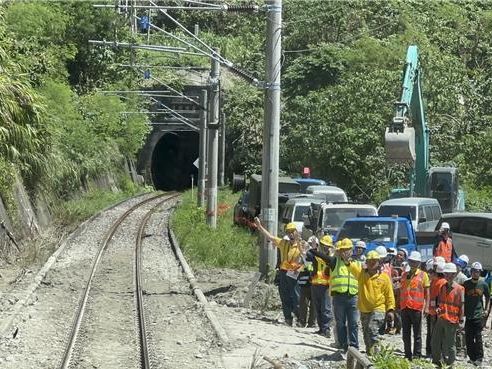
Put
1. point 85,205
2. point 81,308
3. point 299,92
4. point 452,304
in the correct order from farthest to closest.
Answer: point 299,92 < point 85,205 < point 81,308 < point 452,304

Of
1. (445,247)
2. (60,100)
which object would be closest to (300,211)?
(445,247)

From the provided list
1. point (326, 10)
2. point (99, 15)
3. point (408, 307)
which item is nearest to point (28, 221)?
point (408, 307)

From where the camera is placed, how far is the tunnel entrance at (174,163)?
3807 inches

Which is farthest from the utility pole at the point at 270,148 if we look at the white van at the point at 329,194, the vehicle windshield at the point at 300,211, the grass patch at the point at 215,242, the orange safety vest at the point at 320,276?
the white van at the point at 329,194

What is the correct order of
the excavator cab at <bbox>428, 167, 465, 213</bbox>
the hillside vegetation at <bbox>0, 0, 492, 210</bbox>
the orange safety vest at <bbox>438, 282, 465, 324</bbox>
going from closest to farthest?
1. the orange safety vest at <bbox>438, 282, 465, 324</bbox>
2. the hillside vegetation at <bbox>0, 0, 492, 210</bbox>
3. the excavator cab at <bbox>428, 167, 465, 213</bbox>

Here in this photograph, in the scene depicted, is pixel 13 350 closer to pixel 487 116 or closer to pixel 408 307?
pixel 408 307

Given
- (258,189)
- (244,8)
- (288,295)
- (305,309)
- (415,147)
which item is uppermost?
(244,8)

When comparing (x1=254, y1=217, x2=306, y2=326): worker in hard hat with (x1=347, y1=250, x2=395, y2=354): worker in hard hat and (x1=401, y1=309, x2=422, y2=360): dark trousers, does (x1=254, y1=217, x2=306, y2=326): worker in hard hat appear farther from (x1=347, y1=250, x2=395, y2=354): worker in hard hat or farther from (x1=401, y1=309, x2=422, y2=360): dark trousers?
(x1=347, y1=250, x2=395, y2=354): worker in hard hat

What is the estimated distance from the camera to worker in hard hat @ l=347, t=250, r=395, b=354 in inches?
559

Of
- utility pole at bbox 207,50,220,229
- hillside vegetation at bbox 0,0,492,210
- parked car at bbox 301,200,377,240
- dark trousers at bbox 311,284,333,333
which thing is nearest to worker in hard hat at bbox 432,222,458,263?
dark trousers at bbox 311,284,333,333

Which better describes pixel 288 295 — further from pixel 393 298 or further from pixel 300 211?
pixel 300 211

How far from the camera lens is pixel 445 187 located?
138 ft

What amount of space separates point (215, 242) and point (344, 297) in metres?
17.0

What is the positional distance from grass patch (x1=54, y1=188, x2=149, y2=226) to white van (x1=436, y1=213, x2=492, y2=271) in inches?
825
